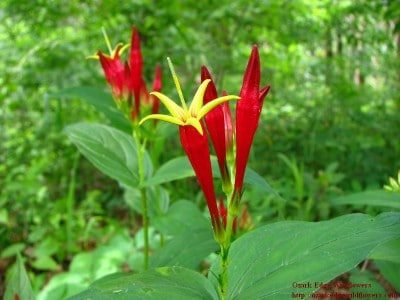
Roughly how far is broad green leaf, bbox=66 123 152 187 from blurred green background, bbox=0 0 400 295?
33.1 inches

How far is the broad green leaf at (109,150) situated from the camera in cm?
122

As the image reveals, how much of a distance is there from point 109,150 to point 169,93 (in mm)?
1508

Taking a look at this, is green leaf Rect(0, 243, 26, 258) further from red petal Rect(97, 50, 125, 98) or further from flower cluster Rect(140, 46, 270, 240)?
flower cluster Rect(140, 46, 270, 240)

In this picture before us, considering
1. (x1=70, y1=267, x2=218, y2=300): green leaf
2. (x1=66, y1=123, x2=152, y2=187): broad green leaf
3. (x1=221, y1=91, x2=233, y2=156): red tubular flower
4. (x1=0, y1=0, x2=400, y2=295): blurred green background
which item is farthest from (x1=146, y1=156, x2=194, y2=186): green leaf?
(x1=0, y1=0, x2=400, y2=295): blurred green background

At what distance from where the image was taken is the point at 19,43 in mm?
2855

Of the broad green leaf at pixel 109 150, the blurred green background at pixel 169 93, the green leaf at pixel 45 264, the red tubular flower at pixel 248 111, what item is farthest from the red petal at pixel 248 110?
the green leaf at pixel 45 264

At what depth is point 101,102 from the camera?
143cm

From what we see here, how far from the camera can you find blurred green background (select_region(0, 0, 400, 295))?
7.39 ft

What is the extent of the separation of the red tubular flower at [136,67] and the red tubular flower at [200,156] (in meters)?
0.60

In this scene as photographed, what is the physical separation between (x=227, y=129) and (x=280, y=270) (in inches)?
10.7

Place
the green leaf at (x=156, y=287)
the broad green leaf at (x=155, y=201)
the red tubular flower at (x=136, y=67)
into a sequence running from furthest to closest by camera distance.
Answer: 1. the broad green leaf at (x=155, y=201)
2. the red tubular flower at (x=136, y=67)
3. the green leaf at (x=156, y=287)

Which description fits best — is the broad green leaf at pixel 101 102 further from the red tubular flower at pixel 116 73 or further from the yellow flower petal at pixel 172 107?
the yellow flower petal at pixel 172 107

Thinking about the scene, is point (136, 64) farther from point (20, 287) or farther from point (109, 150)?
point (20, 287)

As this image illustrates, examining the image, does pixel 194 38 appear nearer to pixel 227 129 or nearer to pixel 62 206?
pixel 62 206
